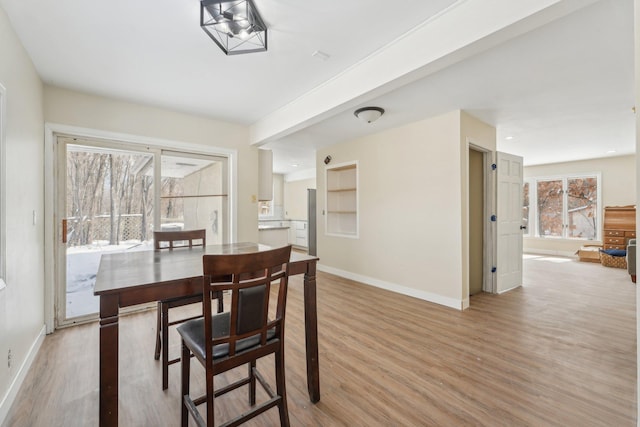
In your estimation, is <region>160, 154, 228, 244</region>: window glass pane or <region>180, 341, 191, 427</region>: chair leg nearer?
<region>180, 341, 191, 427</region>: chair leg

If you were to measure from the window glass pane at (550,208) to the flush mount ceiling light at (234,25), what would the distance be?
8.41 meters

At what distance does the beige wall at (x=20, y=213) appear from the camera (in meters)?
1.71

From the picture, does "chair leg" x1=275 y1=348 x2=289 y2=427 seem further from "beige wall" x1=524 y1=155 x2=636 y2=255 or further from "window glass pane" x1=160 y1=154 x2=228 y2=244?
"beige wall" x1=524 y1=155 x2=636 y2=255

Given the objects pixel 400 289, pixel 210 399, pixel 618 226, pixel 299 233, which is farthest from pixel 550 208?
pixel 210 399

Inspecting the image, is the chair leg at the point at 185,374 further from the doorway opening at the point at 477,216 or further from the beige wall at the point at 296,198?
the beige wall at the point at 296,198

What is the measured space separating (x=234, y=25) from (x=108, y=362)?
2050 millimetres

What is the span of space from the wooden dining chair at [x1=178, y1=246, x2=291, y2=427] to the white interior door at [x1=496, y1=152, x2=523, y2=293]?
3689mm

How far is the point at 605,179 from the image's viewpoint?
6363 millimetres

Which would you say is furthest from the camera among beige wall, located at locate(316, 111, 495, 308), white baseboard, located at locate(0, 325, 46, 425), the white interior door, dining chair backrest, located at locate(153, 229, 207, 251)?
the white interior door

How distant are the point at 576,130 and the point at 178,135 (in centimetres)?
593

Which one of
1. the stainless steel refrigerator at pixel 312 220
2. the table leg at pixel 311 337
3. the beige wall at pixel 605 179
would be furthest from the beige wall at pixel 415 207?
the beige wall at pixel 605 179

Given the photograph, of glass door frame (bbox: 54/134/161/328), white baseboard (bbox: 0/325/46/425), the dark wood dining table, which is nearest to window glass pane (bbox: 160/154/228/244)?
glass door frame (bbox: 54/134/161/328)

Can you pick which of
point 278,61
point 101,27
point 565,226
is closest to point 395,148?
point 278,61

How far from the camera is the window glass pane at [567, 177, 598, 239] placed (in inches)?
260
